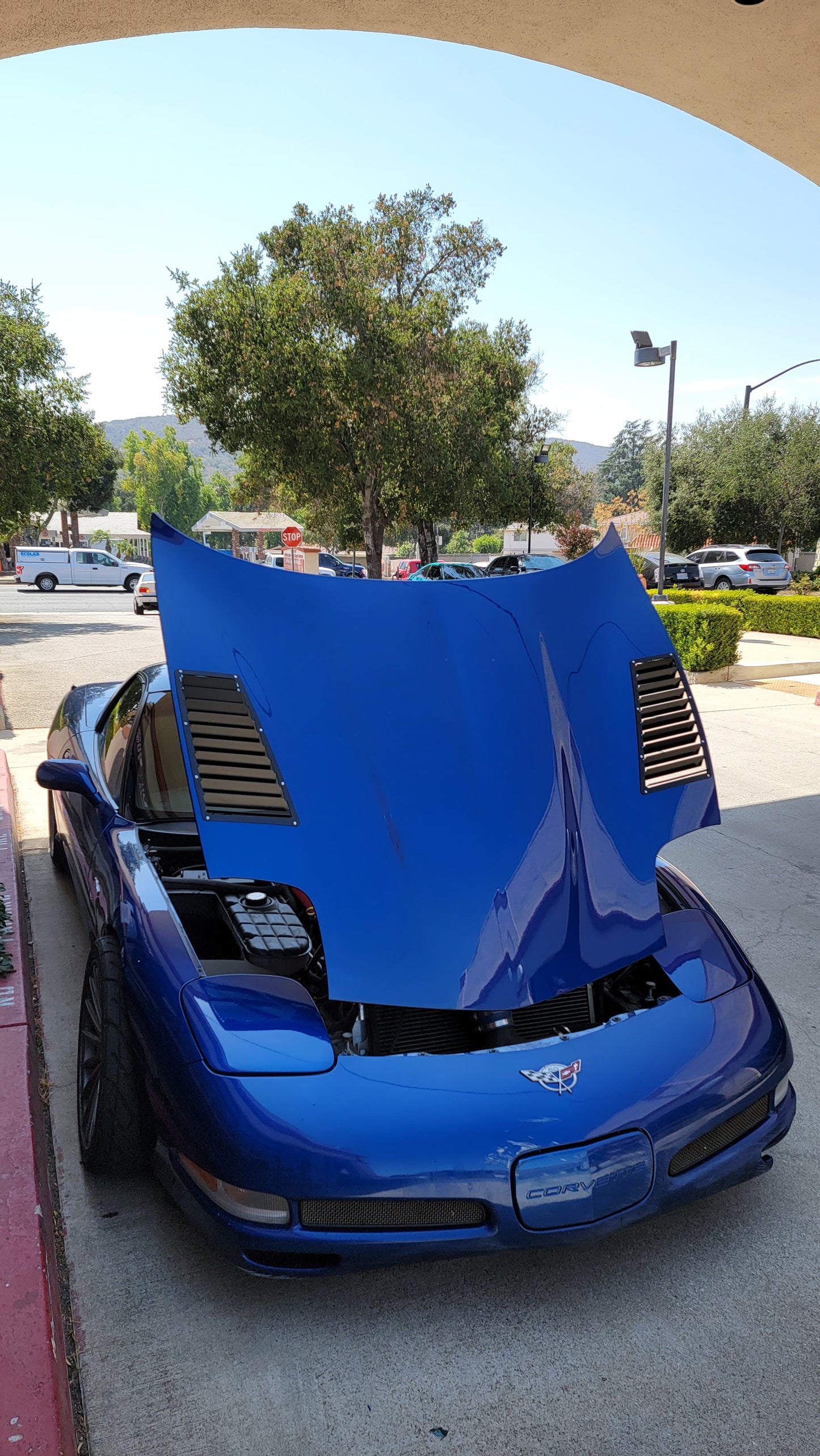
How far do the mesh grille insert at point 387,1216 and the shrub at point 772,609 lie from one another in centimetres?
1558

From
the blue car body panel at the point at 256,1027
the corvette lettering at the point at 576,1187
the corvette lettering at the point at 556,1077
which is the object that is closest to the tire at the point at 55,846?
the blue car body panel at the point at 256,1027

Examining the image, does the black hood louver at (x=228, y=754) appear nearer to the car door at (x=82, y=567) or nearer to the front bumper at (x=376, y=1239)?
the front bumper at (x=376, y=1239)

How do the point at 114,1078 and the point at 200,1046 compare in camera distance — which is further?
the point at 114,1078

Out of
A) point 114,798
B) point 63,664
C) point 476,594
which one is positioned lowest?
point 63,664

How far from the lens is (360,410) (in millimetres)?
22859

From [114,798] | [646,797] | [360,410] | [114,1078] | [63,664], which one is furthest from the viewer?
[360,410]

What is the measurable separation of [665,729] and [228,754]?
4.38 ft

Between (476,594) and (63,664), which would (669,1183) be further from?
(63,664)

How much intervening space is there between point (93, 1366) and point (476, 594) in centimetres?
219

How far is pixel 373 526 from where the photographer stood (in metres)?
26.7

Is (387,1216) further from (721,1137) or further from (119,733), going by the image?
(119,733)

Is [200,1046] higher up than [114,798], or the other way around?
[114,798]

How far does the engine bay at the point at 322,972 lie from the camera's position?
2414 millimetres

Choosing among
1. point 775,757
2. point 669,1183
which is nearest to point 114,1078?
point 669,1183
